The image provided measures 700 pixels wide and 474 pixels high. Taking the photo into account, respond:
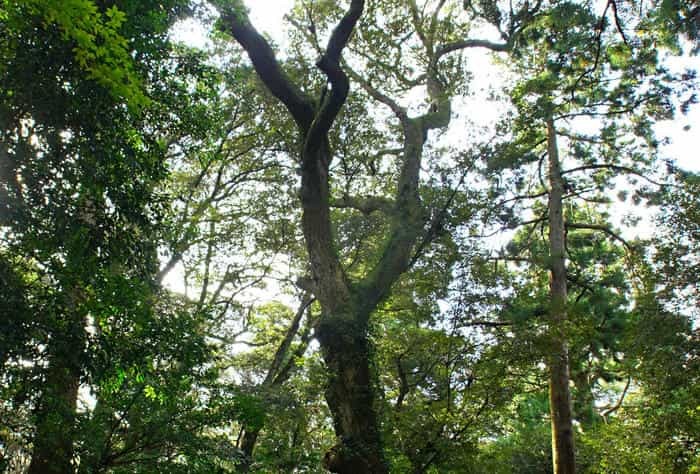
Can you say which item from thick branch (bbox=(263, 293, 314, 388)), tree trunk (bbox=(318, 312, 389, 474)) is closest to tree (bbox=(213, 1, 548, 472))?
tree trunk (bbox=(318, 312, 389, 474))

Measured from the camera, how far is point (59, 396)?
3.63 metres

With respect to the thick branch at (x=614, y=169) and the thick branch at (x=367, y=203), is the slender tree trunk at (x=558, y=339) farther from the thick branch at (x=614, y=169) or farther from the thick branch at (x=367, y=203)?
the thick branch at (x=367, y=203)

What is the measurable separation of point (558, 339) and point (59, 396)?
5460 mm

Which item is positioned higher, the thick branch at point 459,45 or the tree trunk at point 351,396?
the thick branch at point 459,45

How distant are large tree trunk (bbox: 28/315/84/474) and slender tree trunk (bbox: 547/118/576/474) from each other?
5.30 m

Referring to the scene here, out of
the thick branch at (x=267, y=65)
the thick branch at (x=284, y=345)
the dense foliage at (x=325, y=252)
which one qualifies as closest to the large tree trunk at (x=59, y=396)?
the dense foliage at (x=325, y=252)

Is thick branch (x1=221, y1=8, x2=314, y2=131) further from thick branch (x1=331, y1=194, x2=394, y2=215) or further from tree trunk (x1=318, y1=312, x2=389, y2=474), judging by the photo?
tree trunk (x1=318, y1=312, x2=389, y2=474)

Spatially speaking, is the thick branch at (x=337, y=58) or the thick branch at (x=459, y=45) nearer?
the thick branch at (x=337, y=58)

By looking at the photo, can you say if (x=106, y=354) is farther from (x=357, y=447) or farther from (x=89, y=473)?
(x=357, y=447)

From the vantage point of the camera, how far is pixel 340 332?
21.0ft

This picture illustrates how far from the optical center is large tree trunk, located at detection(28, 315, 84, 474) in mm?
3381

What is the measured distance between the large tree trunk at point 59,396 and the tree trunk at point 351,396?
2.94 meters

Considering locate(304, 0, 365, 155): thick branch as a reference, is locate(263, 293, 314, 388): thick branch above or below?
below

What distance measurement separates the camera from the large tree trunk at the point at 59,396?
133 inches
